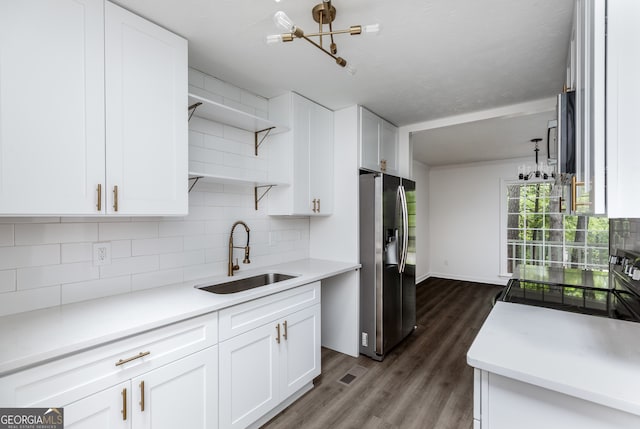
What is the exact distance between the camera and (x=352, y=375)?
2561 mm

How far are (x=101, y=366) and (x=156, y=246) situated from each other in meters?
0.87

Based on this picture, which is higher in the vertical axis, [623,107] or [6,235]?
[623,107]

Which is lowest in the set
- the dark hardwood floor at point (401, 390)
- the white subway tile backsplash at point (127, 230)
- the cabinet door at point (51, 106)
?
the dark hardwood floor at point (401, 390)

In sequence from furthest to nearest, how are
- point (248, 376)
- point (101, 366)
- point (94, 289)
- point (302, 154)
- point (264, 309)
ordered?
point (302, 154) → point (264, 309) → point (248, 376) → point (94, 289) → point (101, 366)

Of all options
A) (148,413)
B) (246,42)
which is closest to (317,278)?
(148,413)

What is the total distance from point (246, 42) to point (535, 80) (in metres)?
2.13

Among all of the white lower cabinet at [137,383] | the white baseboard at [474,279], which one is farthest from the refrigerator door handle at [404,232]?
the white baseboard at [474,279]

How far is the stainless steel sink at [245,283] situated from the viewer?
7.20 feet

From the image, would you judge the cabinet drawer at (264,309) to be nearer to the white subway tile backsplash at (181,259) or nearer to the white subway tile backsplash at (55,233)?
the white subway tile backsplash at (181,259)

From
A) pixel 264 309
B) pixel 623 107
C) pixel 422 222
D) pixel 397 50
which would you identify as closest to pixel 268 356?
pixel 264 309

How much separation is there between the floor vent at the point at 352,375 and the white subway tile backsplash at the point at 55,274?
1905 millimetres

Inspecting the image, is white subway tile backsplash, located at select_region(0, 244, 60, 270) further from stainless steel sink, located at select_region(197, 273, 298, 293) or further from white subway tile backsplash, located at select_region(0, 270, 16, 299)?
stainless steel sink, located at select_region(197, 273, 298, 293)

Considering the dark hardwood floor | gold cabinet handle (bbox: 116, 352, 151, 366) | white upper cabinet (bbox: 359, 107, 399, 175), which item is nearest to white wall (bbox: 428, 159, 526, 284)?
the dark hardwood floor

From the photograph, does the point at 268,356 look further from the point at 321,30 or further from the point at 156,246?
the point at 321,30
